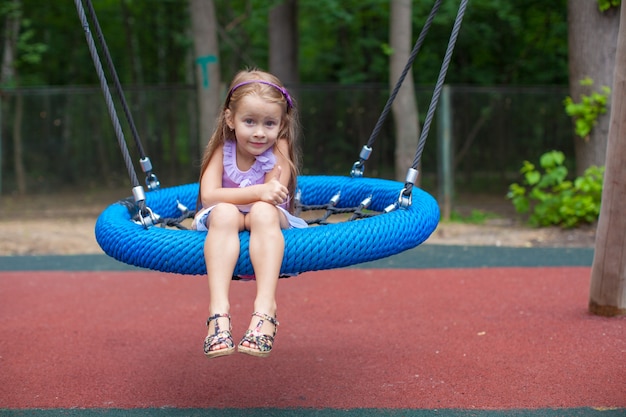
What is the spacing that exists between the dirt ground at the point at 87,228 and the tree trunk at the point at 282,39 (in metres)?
2.88

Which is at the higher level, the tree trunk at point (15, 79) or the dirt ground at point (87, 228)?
the tree trunk at point (15, 79)

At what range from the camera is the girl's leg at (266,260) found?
2346mm

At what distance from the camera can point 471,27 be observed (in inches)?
535

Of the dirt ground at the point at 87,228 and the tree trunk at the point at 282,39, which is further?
the tree trunk at the point at 282,39

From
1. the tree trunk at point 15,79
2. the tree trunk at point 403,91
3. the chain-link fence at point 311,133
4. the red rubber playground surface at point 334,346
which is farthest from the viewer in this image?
the tree trunk at point 15,79

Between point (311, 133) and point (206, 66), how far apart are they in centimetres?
167

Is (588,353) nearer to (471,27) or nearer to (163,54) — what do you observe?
(471,27)

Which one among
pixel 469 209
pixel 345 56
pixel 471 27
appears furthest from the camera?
pixel 345 56

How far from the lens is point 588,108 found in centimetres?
759

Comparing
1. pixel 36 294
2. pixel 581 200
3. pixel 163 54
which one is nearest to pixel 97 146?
pixel 36 294

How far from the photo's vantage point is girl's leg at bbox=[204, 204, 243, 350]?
2.35 metres

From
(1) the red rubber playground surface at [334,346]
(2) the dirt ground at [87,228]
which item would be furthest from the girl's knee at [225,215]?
(2) the dirt ground at [87,228]

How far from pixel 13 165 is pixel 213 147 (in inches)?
348

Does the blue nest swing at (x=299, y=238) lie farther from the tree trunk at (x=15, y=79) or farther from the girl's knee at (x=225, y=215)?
the tree trunk at (x=15, y=79)
